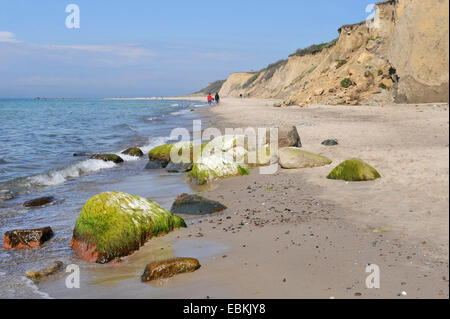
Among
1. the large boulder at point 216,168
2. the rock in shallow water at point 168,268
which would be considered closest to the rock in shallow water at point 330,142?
the large boulder at point 216,168

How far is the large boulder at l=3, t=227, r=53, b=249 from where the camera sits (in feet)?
19.6

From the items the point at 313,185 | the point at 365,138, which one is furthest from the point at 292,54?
the point at 313,185

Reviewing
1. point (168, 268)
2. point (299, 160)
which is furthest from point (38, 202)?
point (299, 160)

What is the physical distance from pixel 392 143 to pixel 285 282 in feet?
25.7

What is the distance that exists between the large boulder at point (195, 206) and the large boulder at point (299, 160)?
3.20 meters

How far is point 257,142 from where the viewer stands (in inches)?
457

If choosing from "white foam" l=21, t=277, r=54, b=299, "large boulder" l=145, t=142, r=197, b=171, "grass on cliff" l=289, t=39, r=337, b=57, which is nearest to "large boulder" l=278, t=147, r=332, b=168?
"large boulder" l=145, t=142, r=197, b=171

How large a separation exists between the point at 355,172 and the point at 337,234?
2840 millimetres

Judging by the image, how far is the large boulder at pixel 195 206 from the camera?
273 inches

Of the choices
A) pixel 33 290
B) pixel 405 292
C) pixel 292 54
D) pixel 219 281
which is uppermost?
pixel 292 54

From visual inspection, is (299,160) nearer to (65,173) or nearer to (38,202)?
(38,202)

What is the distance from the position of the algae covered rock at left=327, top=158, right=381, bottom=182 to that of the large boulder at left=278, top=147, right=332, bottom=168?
1628 millimetres

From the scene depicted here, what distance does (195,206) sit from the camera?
7023 mm

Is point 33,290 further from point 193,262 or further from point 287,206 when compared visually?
point 287,206
